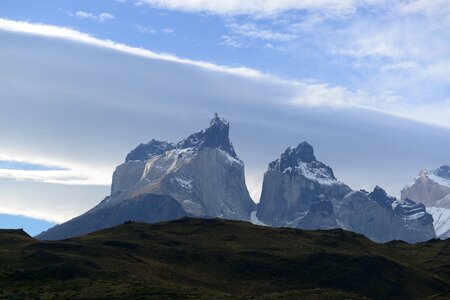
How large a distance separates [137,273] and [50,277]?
74.7 ft

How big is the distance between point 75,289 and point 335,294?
51.9m

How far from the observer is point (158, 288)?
164 meters

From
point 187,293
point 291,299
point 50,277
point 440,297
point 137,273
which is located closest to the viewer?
point 440,297

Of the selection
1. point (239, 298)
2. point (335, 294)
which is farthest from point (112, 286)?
point (335, 294)

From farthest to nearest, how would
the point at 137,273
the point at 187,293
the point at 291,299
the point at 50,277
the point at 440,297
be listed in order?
the point at 137,273
the point at 50,277
the point at 187,293
the point at 291,299
the point at 440,297

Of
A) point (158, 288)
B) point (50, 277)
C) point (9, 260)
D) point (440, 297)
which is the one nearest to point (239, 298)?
point (158, 288)

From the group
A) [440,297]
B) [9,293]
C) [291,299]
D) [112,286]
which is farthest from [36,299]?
[440,297]

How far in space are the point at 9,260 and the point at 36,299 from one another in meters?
49.5

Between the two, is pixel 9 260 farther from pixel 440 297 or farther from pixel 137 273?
pixel 440 297

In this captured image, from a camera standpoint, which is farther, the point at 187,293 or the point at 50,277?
the point at 50,277

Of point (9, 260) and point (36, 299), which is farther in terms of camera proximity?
point (9, 260)

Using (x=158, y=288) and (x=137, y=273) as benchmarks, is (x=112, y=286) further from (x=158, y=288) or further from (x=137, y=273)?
(x=137, y=273)

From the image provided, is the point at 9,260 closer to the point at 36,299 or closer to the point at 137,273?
the point at 137,273

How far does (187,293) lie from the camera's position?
16138 cm
